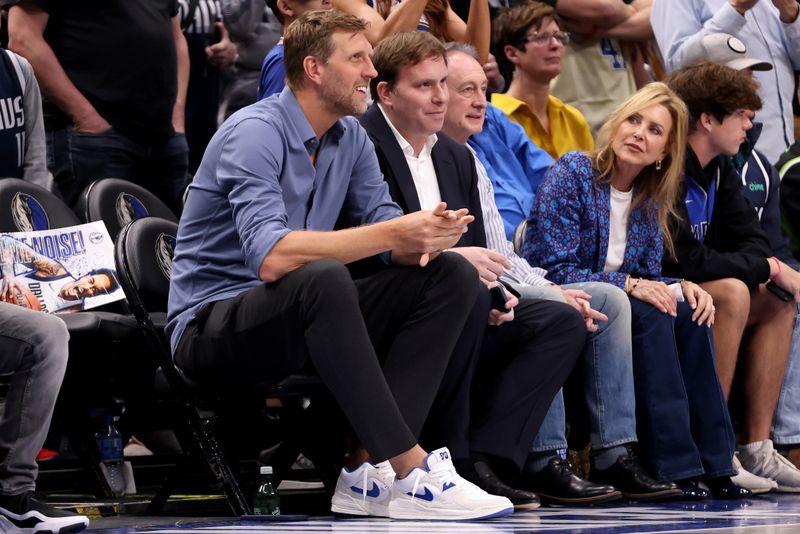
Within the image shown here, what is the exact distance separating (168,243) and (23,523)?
45.7 inches

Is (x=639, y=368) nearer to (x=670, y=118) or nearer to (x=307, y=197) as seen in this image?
(x=670, y=118)

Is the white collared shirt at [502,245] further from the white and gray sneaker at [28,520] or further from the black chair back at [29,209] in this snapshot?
the white and gray sneaker at [28,520]

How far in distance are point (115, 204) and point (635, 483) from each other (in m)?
2.08

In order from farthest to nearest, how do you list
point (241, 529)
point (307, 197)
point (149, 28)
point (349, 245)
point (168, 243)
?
point (149, 28)
point (168, 243)
point (307, 197)
point (349, 245)
point (241, 529)

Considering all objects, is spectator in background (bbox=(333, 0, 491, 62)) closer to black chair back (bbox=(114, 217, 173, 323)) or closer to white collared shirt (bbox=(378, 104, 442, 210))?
white collared shirt (bbox=(378, 104, 442, 210))

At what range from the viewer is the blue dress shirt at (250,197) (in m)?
3.63

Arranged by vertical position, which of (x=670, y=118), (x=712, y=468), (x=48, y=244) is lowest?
(x=712, y=468)

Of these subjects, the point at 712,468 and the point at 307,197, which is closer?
the point at 307,197

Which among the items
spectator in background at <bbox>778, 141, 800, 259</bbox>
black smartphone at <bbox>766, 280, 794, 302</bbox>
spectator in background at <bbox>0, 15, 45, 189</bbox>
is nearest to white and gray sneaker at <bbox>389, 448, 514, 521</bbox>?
spectator in background at <bbox>0, 15, 45, 189</bbox>

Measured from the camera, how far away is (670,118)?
495 cm

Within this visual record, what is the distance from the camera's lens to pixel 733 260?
5.07 metres

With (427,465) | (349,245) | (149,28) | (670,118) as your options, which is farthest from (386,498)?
(149,28)

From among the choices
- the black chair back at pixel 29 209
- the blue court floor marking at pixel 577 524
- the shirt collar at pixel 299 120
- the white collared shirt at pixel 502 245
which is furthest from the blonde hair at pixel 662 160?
the black chair back at pixel 29 209

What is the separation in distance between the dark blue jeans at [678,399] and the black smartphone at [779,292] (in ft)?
2.08
